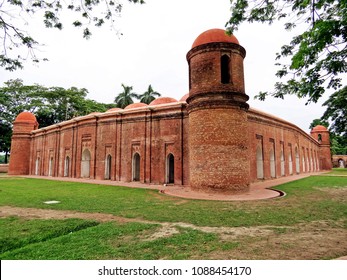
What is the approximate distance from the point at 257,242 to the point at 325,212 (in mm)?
4024

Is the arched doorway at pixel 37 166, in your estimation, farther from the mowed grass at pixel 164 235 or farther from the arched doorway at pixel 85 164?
the mowed grass at pixel 164 235

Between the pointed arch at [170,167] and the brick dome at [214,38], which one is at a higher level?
the brick dome at [214,38]

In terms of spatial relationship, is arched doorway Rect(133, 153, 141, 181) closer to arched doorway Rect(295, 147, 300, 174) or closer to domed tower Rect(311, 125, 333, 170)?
arched doorway Rect(295, 147, 300, 174)

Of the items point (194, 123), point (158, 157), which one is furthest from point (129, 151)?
point (194, 123)

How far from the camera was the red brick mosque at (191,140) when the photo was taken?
1056 centimetres

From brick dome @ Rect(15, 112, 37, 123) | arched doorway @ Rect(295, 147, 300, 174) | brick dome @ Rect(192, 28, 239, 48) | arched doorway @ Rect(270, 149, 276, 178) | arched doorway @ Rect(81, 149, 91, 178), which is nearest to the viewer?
brick dome @ Rect(192, 28, 239, 48)

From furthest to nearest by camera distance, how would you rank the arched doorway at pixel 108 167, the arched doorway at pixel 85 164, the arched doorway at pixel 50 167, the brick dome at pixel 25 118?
the brick dome at pixel 25 118, the arched doorway at pixel 50 167, the arched doorway at pixel 85 164, the arched doorway at pixel 108 167

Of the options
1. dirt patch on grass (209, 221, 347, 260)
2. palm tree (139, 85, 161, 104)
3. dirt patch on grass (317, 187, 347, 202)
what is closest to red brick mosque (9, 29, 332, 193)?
dirt patch on grass (317, 187, 347, 202)

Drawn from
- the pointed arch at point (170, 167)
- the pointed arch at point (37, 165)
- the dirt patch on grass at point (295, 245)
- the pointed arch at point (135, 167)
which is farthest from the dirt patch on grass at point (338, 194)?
the pointed arch at point (37, 165)

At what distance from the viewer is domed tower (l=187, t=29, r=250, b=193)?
10.3m

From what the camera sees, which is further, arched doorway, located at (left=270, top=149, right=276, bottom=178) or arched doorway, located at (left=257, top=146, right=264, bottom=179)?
arched doorway, located at (left=270, top=149, right=276, bottom=178)

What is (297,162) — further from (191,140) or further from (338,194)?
(191,140)

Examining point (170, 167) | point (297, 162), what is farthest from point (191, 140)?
point (297, 162)

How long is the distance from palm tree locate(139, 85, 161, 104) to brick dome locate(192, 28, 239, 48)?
25807 mm
